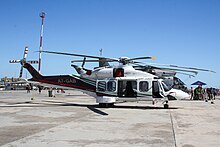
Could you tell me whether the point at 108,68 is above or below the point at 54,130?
above

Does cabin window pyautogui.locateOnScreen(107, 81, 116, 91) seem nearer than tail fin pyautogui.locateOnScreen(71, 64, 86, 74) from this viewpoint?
Yes

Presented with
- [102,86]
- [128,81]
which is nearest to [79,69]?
[102,86]

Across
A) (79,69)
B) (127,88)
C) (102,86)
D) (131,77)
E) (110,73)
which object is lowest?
(127,88)

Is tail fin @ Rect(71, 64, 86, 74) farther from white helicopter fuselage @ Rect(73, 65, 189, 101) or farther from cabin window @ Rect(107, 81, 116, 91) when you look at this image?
cabin window @ Rect(107, 81, 116, 91)

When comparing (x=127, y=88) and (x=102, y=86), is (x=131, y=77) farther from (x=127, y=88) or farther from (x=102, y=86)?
(x=102, y=86)

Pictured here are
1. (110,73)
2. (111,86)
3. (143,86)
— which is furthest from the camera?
(110,73)

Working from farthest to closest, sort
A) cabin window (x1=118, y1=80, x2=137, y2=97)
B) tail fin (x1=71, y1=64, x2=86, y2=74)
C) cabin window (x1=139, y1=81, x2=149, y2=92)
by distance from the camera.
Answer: tail fin (x1=71, y1=64, x2=86, y2=74) → cabin window (x1=118, y1=80, x2=137, y2=97) → cabin window (x1=139, y1=81, x2=149, y2=92)

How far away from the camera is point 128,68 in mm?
17500

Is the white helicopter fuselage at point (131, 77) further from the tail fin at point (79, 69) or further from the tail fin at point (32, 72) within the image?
the tail fin at point (32, 72)

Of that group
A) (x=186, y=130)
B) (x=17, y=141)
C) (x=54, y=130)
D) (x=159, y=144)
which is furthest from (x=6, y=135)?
(x=186, y=130)

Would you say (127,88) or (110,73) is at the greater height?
(110,73)

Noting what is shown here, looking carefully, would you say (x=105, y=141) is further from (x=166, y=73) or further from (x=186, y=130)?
(x=166, y=73)

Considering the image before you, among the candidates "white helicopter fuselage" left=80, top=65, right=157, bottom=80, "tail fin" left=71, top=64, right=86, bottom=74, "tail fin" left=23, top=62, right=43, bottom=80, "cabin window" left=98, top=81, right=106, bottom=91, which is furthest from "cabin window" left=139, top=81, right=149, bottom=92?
"tail fin" left=23, top=62, right=43, bottom=80

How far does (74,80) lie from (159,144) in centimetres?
1382
